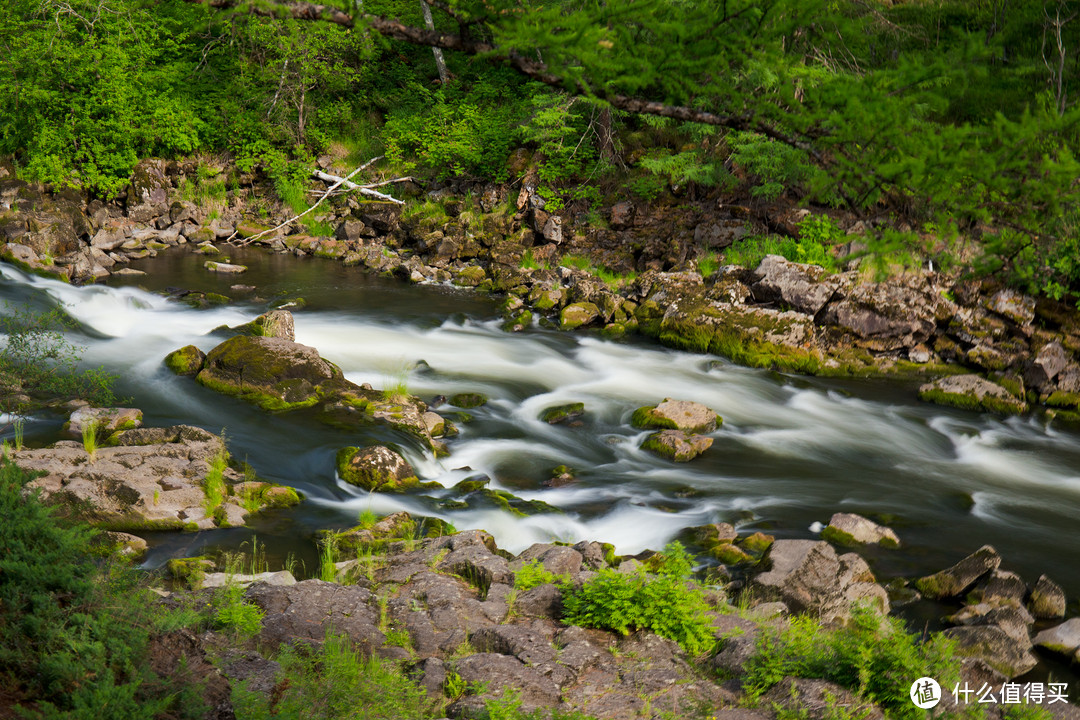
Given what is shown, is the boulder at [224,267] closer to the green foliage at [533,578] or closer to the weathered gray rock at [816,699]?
A: the green foliage at [533,578]

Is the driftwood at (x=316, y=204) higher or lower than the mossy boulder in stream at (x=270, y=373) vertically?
higher

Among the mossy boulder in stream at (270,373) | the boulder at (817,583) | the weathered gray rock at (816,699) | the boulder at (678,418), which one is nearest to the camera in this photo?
the weathered gray rock at (816,699)

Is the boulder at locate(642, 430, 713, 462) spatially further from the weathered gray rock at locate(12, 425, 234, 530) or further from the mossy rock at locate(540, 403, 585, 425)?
the weathered gray rock at locate(12, 425, 234, 530)

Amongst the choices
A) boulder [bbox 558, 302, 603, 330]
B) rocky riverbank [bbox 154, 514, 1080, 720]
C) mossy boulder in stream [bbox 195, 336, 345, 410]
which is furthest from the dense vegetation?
mossy boulder in stream [bbox 195, 336, 345, 410]

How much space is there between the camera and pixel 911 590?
7605 millimetres

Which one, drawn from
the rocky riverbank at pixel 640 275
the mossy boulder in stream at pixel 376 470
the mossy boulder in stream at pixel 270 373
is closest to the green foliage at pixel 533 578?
the mossy boulder in stream at pixel 376 470

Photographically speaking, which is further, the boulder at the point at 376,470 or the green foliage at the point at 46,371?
the green foliage at the point at 46,371

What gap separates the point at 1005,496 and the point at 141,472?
34.9 feet

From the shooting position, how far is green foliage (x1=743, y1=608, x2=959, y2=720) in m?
4.90

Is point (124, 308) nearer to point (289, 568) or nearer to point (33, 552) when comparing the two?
point (289, 568)

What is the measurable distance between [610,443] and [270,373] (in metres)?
5.07

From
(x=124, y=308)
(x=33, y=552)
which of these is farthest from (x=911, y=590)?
(x=124, y=308)

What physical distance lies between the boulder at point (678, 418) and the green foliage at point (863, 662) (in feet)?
19.6

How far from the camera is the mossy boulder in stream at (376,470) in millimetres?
9055
